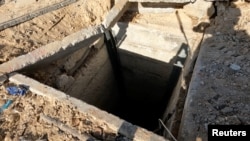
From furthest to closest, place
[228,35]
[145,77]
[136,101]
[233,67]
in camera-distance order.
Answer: [136,101], [145,77], [228,35], [233,67]

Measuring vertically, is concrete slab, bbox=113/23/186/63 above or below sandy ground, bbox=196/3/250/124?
below

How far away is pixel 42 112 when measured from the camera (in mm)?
3807

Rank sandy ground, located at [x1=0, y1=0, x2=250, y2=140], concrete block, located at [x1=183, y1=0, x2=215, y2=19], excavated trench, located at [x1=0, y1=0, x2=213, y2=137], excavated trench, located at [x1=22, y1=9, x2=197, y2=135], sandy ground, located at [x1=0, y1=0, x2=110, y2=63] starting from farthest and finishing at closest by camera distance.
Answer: concrete block, located at [x1=183, y1=0, x2=215, y2=19], excavated trench, located at [x1=22, y1=9, x2=197, y2=135], excavated trench, located at [x1=0, y1=0, x2=213, y2=137], sandy ground, located at [x1=0, y1=0, x2=110, y2=63], sandy ground, located at [x1=0, y1=0, x2=250, y2=140]

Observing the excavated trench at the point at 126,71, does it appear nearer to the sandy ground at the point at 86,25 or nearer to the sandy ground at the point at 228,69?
the sandy ground at the point at 86,25

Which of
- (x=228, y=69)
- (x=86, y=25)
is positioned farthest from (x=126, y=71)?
(x=228, y=69)

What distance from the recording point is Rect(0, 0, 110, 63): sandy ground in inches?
197

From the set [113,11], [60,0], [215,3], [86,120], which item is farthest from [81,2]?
[86,120]

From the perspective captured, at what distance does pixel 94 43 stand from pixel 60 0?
1.25m

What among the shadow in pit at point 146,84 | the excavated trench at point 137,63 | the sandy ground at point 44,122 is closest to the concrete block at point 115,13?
the excavated trench at point 137,63

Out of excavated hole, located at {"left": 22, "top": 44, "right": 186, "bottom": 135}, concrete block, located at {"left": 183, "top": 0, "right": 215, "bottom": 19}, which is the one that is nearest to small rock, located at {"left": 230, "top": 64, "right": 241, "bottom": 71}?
concrete block, located at {"left": 183, "top": 0, "right": 215, "bottom": 19}

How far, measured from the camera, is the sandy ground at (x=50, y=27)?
5016 mm

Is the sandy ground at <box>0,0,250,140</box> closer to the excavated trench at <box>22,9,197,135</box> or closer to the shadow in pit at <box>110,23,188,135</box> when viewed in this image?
the excavated trench at <box>22,9,197,135</box>

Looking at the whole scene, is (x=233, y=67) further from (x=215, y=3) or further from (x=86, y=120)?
(x=86, y=120)

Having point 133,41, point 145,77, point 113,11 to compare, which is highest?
point 113,11
